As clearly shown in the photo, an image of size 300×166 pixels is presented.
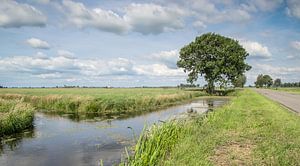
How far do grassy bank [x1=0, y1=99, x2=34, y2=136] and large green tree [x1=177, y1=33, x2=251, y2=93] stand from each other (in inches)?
1688

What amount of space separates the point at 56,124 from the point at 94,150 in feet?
32.6

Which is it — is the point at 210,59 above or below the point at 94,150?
above

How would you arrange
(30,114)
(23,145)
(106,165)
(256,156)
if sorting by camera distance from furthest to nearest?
(30,114)
(23,145)
(106,165)
(256,156)

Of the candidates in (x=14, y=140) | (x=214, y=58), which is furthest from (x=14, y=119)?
(x=214, y=58)

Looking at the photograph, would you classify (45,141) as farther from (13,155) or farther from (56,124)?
(56,124)

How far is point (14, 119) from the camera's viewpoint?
17.9 meters

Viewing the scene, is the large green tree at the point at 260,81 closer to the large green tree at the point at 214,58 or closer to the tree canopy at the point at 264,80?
the tree canopy at the point at 264,80

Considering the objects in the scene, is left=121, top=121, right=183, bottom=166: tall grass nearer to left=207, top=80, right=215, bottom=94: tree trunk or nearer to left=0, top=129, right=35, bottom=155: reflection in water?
left=0, top=129, right=35, bottom=155: reflection in water

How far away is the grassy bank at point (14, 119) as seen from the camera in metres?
16.8

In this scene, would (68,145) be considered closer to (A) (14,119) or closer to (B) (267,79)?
(A) (14,119)

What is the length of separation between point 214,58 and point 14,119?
48.2 metres

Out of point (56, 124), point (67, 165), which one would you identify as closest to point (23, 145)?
point (67, 165)

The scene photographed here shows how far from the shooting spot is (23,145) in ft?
47.6

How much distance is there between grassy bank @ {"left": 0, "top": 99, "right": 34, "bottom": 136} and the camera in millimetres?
16750
